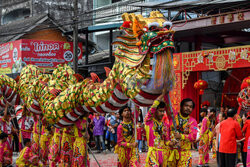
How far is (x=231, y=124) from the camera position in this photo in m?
8.36

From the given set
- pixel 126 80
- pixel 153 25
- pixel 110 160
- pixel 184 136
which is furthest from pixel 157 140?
pixel 110 160

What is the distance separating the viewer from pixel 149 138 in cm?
681

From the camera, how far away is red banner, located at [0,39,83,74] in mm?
17781

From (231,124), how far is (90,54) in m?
14.3

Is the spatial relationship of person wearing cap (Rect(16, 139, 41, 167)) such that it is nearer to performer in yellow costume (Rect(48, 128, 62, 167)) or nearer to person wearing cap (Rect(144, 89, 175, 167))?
performer in yellow costume (Rect(48, 128, 62, 167))

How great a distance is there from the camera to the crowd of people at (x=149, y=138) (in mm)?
6746

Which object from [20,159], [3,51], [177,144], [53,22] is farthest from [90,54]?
[177,144]

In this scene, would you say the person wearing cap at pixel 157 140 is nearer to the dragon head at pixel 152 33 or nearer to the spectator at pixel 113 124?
the dragon head at pixel 152 33

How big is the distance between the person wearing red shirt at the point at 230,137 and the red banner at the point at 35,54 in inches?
445

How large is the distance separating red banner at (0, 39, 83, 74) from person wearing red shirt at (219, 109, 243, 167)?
11.3 meters

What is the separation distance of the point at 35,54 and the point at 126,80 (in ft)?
39.9

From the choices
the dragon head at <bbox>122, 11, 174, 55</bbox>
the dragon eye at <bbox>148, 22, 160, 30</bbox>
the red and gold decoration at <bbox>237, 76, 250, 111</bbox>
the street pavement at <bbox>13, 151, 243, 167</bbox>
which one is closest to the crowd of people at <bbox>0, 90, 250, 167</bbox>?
the red and gold decoration at <bbox>237, 76, 250, 111</bbox>

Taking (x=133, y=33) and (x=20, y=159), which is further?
(x=20, y=159)

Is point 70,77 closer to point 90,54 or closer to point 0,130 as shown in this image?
point 0,130
